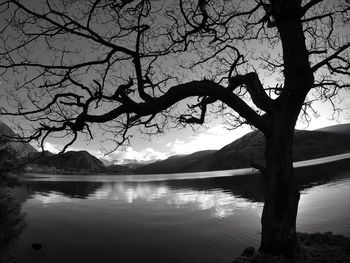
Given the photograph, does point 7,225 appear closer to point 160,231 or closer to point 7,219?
point 7,219

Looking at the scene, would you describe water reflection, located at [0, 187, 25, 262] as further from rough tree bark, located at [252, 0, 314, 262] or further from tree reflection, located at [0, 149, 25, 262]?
rough tree bark, located at [252, 0, 314, 262]

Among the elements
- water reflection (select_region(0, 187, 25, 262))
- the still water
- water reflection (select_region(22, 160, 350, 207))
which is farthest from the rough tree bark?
water reflection (select_region(22, 160, 350, 207))

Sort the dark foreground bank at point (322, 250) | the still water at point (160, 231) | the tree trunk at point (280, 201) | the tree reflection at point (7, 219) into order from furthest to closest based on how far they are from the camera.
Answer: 1. the tree reflection at point (7, 219)
2. the still water at point (160, 231)
3. the dark foreground bank at point (322, 250)
4. the tree trunk at point (280, 201)

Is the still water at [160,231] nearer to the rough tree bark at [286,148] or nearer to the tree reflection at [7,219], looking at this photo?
the tree reflection at [7,219]

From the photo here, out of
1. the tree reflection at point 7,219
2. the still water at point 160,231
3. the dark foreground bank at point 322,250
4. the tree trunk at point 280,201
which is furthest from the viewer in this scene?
the tree reflection at point 7,219

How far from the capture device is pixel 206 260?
53.0ft

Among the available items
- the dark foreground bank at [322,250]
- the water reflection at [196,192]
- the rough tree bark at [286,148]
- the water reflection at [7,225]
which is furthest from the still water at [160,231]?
the rough tree bark at [286,148]

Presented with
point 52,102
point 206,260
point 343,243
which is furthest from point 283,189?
point 206,260

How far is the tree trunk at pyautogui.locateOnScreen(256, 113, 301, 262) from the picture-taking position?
304 inches

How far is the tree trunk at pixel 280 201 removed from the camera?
7.72 m

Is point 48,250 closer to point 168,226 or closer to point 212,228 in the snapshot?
point 168,226

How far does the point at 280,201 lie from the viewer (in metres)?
7.77

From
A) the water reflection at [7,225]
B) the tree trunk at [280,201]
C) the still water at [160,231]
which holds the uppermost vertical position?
the tree trunk at [280,201]

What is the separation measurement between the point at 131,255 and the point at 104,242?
4353mm
